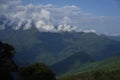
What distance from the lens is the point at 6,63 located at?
77.4 metres

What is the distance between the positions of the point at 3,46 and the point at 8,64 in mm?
5197

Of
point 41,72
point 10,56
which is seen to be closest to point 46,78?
point 41,72

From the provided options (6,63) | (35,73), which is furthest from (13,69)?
(35,73)

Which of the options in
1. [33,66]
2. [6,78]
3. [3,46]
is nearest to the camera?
[6,78]

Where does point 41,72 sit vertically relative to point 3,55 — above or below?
below

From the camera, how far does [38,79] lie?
8288 centimetres

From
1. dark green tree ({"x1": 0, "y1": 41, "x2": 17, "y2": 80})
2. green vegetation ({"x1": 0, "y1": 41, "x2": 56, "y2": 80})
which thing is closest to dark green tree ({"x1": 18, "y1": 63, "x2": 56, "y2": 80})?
green vegetation ({"x1": 0, "y1": 41, "x2": 56, "y2": 80})

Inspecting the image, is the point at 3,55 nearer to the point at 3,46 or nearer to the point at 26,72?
the point at 3,46

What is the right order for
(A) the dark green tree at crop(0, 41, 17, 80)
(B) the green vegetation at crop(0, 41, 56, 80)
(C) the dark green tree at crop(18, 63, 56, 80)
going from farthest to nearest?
(C) the dark green tree at crop(18, 63, 56, 80) → (B) the green vegetation at crop(0, 41, 56, 80) → (A) the dark green tree at crop(0, 41, 17, 80)

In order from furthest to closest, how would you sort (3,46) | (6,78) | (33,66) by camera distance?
(33,66) < (3,46) < (6,78)

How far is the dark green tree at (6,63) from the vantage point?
74.7 meters

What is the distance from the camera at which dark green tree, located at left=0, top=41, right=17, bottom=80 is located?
74.7 meters

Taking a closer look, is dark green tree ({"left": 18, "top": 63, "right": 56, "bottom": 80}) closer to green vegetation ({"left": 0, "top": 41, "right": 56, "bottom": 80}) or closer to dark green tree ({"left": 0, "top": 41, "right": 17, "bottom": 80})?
green vegetation ({"left": 0, "top": 41, "right": 56, "bottom": 80})

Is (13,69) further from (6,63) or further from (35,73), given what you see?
(35,73)
